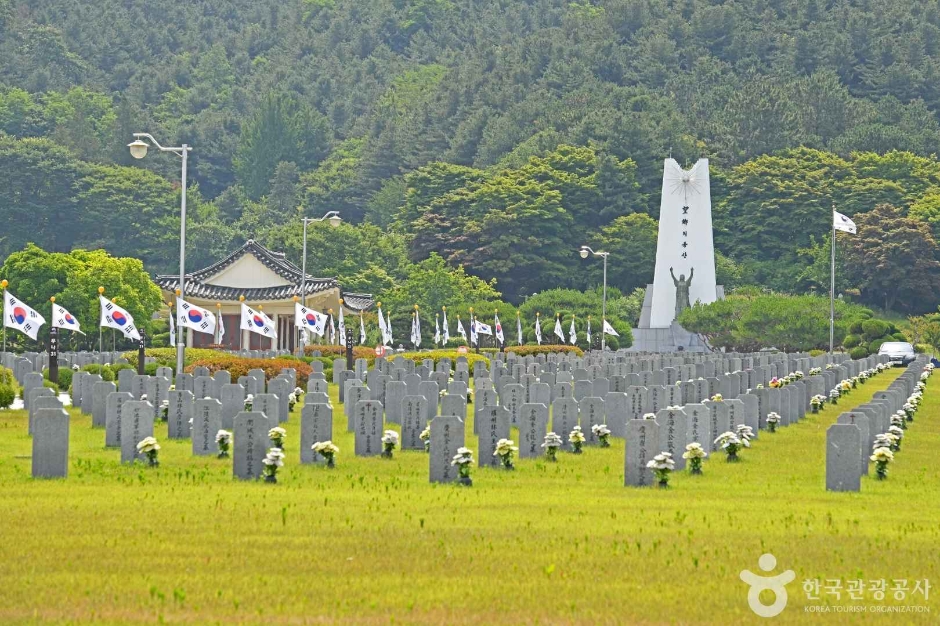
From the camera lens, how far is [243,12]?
18475 cm

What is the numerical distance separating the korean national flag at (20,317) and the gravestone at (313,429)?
18602mm

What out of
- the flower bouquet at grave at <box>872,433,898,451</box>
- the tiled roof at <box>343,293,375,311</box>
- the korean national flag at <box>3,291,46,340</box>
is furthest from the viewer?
the tiled roof at <box>343,293,375,311</box>

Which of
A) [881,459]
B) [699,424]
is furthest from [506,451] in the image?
[881,459]

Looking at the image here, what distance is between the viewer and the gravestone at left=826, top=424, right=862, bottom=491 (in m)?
17.6

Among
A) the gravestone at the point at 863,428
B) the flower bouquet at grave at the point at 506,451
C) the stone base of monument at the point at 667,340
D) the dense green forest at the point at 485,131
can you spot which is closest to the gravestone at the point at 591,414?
the flower bouquet at grave at the point at 506,451

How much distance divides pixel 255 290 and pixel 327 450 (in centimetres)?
5400

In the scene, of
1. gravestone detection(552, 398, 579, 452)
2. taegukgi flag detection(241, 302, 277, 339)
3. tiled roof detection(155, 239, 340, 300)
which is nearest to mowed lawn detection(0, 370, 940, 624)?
gravestone detection(552, 398, 579, 452)

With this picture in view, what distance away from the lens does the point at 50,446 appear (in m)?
17.9

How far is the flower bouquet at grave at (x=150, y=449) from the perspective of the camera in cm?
1966

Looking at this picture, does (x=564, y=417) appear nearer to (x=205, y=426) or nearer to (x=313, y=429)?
(x=313, y=429)

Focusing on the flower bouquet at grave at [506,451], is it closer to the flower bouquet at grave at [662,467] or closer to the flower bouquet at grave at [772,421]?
the flower bouquet at grave at [662,467]

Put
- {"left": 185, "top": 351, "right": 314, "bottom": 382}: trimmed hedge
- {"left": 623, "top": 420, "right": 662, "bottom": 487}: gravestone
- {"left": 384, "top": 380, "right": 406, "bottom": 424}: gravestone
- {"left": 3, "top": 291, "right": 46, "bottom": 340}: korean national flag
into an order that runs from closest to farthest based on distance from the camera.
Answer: {"left": 623, "top": 420, "right": 662, "bottom": 487}: gravestone, {"left": 384, "top": 380, "right": 406, "bottom": 424}: gravestone, {"left": 185, "top": 351, "right": 314, "bottom": 382}: trimmed hedge, {"left": 3, "top": 291, "right": 46, "bottom": 340}: korean national flag

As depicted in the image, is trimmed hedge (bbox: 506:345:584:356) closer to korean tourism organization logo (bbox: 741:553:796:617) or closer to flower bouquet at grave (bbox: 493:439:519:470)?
flower bouquet at grave (bbox: 493:439:519:470)

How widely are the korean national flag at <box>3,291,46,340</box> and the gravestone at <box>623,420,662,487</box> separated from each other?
22.8m
